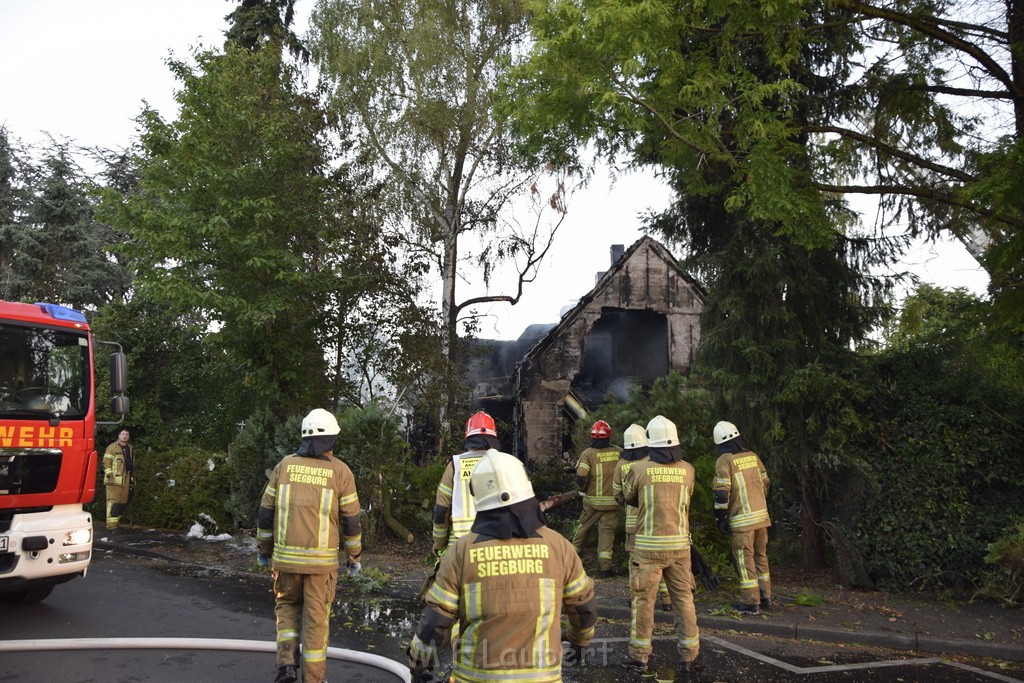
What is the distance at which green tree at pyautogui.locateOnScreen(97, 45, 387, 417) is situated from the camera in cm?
1521

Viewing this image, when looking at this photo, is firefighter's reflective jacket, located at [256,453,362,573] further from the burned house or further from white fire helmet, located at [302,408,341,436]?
the burned house

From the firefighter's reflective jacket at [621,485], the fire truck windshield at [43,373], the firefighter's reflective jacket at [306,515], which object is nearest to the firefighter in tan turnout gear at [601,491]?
the firefighter's reflective jacket at [621,485]

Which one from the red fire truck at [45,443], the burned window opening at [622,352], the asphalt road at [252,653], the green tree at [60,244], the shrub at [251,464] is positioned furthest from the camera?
the green tree at [60,244]

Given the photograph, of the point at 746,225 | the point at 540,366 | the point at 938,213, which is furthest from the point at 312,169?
the point at 938,213

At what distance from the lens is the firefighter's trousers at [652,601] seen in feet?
20.9

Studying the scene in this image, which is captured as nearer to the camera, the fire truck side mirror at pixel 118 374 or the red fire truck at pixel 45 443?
the red fire truck at pixel 45 443

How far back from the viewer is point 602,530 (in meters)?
10.4

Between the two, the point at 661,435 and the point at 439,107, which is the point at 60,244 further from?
the point at 661,435

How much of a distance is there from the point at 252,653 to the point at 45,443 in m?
2.78

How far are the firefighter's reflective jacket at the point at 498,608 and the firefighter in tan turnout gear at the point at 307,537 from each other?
2.36m

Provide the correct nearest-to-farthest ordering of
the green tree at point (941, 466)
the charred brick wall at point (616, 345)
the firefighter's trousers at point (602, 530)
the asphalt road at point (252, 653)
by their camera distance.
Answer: the asphalt road at point (252, 653), the green tree at point (941, 466), the firefighter's trousers at point (602, 530), the charred brick wall at point (616, 345)

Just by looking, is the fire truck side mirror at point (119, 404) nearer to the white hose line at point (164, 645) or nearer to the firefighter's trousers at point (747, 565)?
the white hose line at point (164, 645)

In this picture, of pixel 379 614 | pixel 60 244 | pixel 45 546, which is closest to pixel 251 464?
pixel 379 614

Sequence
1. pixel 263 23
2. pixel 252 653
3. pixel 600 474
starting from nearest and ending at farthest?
pixel 252 653 → pixel 600 474 → pixel 263 23
